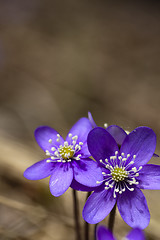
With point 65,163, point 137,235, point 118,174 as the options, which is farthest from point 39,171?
point 137,235

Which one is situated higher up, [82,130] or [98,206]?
[82,130]

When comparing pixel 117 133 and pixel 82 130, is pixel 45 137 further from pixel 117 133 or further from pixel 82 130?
pixel 117 133

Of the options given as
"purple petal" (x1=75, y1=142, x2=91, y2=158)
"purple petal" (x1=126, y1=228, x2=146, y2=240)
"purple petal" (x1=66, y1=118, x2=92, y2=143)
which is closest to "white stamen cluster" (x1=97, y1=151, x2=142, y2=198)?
"purple petal" (x1=75, y1=142, x2=91, y2=158)

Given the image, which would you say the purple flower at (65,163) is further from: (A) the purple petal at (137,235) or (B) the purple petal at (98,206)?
(A) the purple petal at (137,235)

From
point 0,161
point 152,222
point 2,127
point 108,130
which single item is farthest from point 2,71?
point 108,130

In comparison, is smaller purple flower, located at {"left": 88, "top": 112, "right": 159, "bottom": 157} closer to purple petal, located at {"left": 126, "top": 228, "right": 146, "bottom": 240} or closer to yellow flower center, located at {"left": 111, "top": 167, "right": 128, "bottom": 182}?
yellow flower center, located at {"left": 111, "top": 167, "right": 128, "bottom": 182}

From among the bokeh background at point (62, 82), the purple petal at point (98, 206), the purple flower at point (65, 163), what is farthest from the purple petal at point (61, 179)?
the bokeh background at point (62, 82)

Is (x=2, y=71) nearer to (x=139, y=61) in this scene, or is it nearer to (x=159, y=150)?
(x=139, y=61)
